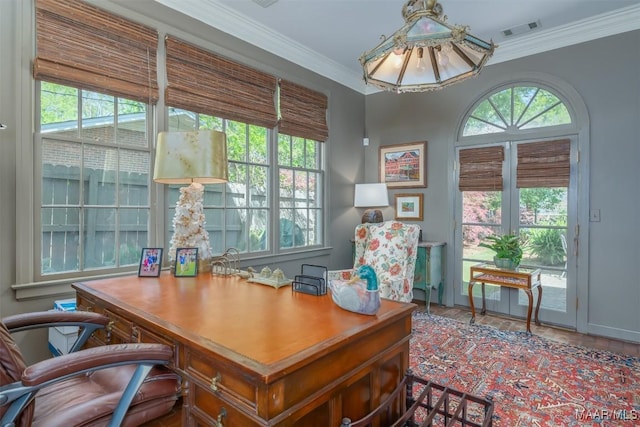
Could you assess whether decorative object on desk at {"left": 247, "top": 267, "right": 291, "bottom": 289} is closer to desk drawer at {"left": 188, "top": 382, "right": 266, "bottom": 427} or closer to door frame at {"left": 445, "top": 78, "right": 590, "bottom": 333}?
desk drawer at {"left": 188, "top": 382, "right": 266, "bottom": 427}

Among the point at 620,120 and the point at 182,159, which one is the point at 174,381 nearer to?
the point at 182,159

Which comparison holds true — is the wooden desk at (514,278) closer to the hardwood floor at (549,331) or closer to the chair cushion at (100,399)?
the hardwood floor at (549,331)

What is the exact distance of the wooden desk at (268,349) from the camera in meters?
0.92

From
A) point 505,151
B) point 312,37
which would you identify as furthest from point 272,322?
point 505,151

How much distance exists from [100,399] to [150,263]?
1.07m

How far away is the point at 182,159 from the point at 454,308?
348 centimetres

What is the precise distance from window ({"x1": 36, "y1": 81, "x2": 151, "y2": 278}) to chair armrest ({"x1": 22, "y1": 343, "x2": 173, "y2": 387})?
1.50m

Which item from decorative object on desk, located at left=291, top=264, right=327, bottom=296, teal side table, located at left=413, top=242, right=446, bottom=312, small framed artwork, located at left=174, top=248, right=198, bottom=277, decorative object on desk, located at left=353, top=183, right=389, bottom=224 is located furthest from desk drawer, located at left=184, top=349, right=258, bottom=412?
decorative object on desk, located at left=353, top=183, right=389, bottom=224

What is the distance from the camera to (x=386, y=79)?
2.27 m

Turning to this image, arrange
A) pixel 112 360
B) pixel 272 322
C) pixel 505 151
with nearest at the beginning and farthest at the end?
pixel 112 360
pixel 272 322
pixel 505 151

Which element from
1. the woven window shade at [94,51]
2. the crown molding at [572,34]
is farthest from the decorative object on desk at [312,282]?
the crown molding at [572,34]

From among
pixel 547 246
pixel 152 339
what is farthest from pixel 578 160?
pixel 152 339

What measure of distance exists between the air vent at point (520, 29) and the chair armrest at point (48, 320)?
4.11 meters

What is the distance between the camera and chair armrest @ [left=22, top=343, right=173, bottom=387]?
958mm
